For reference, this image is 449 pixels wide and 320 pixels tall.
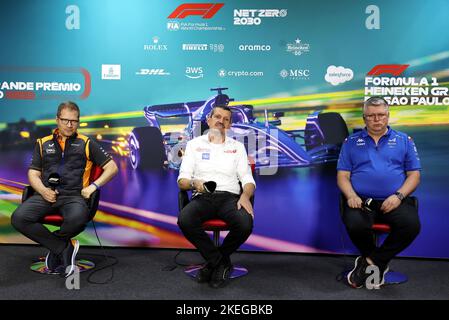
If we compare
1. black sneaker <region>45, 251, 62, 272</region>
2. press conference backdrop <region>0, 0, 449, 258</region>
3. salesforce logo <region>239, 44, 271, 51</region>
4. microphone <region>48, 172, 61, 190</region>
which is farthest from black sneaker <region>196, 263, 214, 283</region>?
salesforce logo <region>239, 44, 271, 51</region>

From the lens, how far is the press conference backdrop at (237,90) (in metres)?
3.76

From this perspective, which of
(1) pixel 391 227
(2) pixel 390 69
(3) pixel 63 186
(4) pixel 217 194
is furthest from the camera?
(2) pixel 390 69

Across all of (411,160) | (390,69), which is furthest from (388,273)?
(390,69)

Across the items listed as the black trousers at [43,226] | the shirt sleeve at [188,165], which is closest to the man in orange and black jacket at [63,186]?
the black trousers at [43,226]

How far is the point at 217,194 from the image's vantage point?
3.33m

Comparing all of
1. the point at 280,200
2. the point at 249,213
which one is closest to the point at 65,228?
the point at 249,213

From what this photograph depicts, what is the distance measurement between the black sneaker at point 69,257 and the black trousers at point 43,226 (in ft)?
0.11

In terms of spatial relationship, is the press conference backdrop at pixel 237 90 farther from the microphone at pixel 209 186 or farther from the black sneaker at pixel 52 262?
the microphone at pixel 209 186

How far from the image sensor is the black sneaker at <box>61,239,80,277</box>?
10.7 ft

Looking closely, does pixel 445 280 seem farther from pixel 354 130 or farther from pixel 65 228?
pixel 65 228

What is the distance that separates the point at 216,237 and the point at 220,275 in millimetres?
348

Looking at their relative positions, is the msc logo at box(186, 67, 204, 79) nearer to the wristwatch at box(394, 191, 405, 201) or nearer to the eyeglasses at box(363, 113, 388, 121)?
the eyeglasses at box(363, 113, 388, 121)

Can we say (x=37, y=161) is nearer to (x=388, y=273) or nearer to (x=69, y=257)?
(x=69, y=257)

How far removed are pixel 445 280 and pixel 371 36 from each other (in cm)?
199
